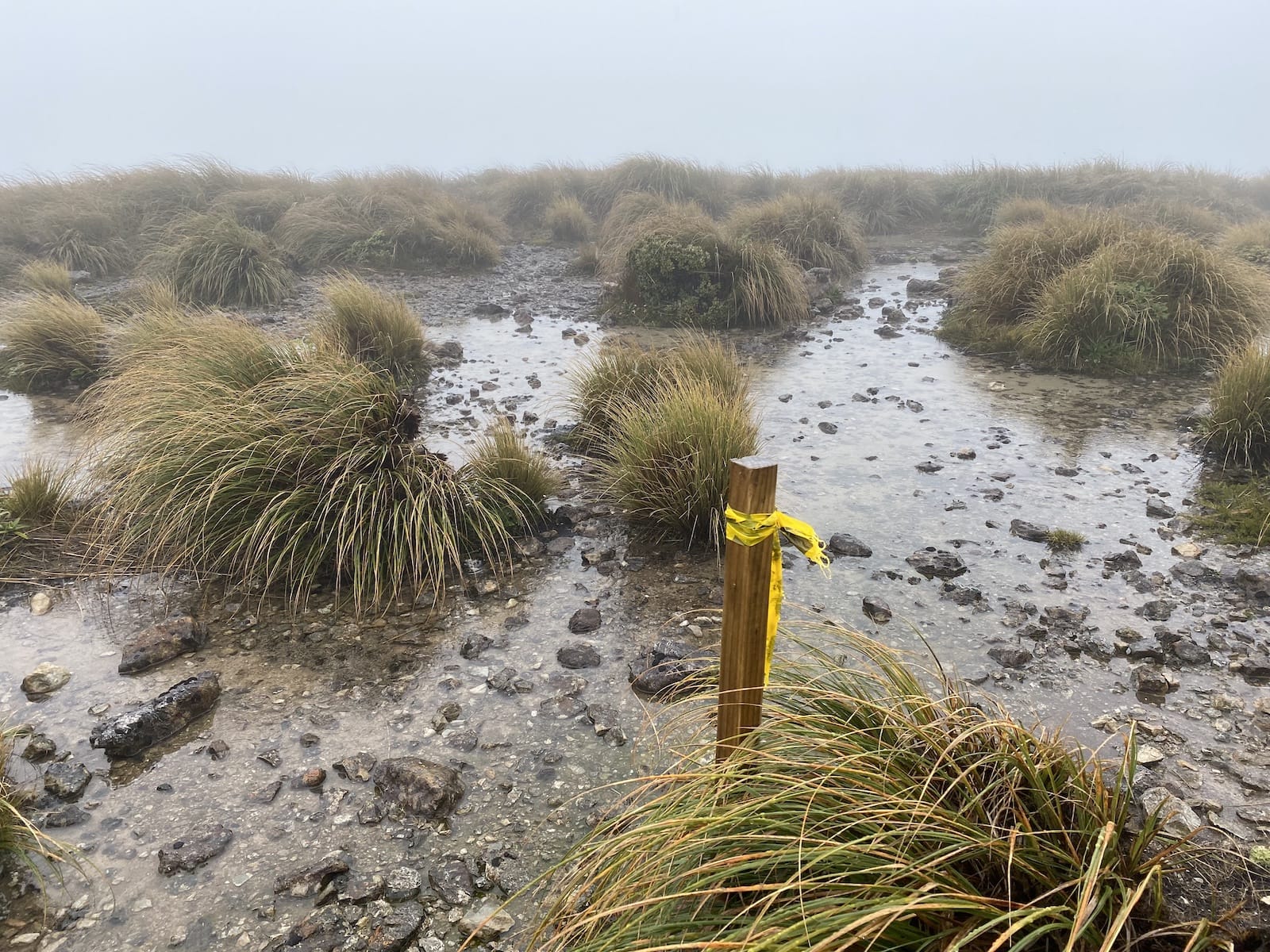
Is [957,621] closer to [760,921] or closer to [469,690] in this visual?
[469,690]

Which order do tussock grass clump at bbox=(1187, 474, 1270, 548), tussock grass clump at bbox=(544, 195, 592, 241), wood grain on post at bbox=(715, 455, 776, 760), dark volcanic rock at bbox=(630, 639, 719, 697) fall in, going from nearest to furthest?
1. wood grain on post at bbox=(715, 455, 776, 760)
2. dark volcanic rock at bbox=(630, 639, 719, 697)
3. tussock grass clump at bbox=(1187, 474, 1270, 548)
4. tussock grass clump at bbox=(544, 195, 592, 241)

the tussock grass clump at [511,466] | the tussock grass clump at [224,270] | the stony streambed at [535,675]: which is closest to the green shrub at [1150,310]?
the stony streambed at [535,675]

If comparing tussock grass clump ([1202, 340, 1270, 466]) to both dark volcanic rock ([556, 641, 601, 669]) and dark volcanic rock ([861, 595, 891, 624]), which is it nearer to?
dark volcanic rock ([861, 595, 891, 624])

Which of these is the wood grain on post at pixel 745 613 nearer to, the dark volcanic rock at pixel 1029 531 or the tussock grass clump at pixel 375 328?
the dark volcanic rock at pixel 1029 531

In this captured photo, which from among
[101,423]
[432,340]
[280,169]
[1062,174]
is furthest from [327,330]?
[1062,174]

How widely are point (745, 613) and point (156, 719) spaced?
304 centimetres

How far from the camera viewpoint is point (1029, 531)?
18.3 ft

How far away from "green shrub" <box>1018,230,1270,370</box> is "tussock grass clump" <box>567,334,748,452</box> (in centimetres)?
479

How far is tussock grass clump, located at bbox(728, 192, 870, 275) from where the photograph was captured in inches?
611

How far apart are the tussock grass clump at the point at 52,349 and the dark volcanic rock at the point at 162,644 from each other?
6565 millimetres

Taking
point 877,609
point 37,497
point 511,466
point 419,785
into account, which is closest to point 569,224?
point 511,466

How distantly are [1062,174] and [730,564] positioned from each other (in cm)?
2604

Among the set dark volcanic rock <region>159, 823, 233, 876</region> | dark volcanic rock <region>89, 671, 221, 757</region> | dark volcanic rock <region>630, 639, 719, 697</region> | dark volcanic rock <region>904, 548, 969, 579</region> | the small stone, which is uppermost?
dark volcanic rock <region>904, 548, 969, 579</region>

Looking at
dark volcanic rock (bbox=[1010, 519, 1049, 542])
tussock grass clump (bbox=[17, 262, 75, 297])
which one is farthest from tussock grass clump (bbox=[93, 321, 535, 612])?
tussock grass clump (bbox=[17, 262, 75, 297])
